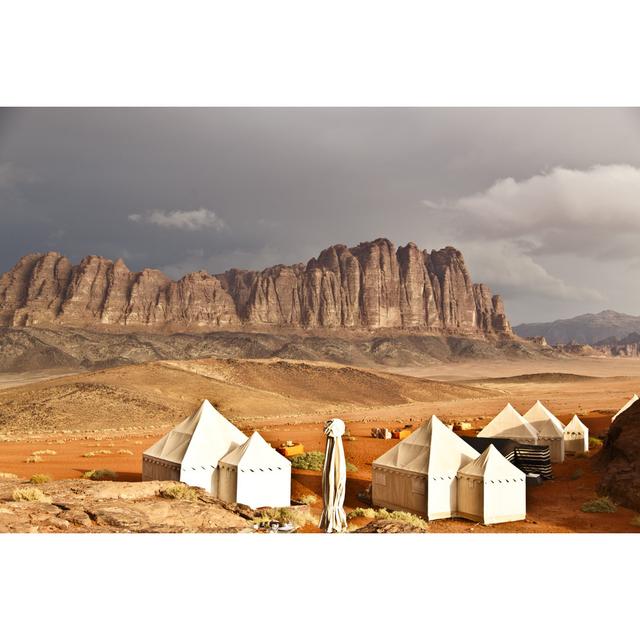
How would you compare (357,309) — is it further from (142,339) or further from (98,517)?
(98,517)

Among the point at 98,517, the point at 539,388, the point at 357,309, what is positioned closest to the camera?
the point at 98,517

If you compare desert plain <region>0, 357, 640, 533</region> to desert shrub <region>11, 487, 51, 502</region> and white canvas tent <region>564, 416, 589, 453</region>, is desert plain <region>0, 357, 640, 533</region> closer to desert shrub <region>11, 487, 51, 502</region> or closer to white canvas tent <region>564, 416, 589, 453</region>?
white canvas tent <region>564, 416, 589, 453</region>

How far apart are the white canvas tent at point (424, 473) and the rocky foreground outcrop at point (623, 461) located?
15.2ft

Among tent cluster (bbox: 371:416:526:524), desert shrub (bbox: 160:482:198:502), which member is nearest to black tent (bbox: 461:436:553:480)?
tent cluster (bbox: 371:416:526:524)

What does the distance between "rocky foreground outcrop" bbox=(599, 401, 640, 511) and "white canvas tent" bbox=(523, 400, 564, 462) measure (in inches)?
112

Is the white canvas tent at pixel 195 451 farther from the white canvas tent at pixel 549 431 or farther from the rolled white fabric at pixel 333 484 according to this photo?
the white canvas tent at pixel 549 431

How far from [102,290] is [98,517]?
391ft

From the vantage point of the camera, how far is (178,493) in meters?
13.0

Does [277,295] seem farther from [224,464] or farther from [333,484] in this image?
[333,484]

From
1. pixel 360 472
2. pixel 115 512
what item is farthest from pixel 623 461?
pixel 115 512

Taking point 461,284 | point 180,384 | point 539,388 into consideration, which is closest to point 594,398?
point 539,388

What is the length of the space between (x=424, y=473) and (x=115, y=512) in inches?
299

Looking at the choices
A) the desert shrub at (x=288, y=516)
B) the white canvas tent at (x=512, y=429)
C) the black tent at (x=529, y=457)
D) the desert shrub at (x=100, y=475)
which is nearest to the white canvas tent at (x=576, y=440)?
the white canvas tent at (x=512, y=429)

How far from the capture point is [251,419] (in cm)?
4228
